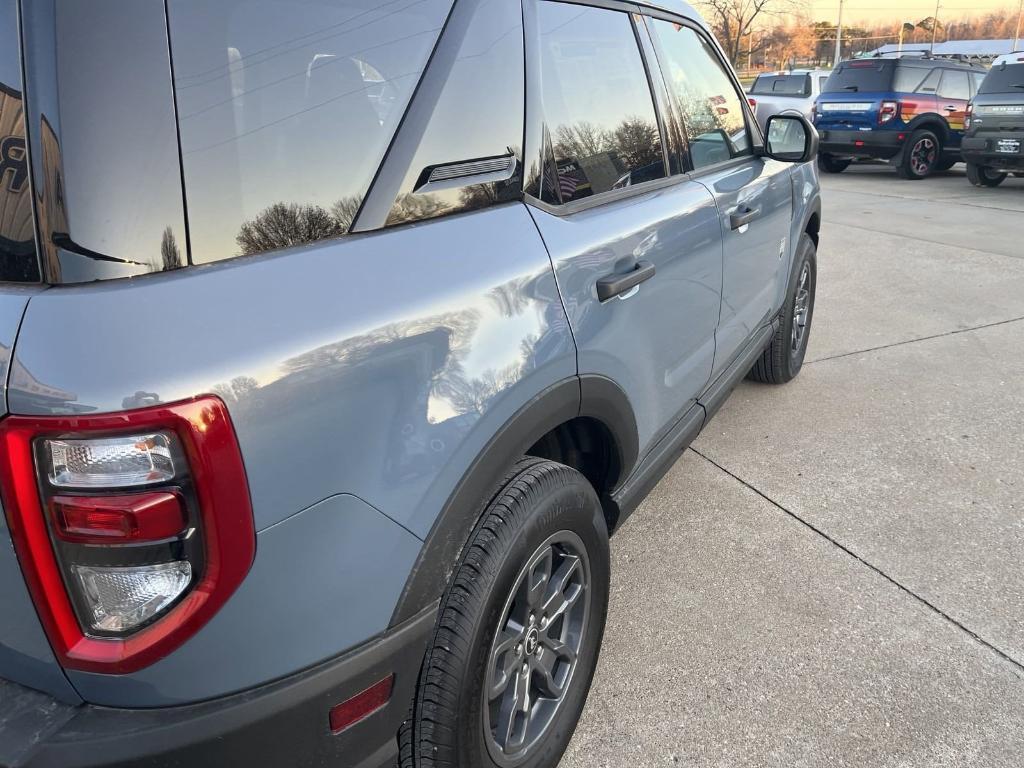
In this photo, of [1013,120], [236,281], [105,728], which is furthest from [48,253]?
[1013,120]

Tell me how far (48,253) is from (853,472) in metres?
3.32

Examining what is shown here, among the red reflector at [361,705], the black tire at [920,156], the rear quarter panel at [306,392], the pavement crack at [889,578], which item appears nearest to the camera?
the rear quarter panel at [306,392]

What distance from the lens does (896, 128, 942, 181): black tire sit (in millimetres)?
13141

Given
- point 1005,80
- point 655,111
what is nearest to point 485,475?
point 655,111

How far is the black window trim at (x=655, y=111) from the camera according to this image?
1887 millimetres

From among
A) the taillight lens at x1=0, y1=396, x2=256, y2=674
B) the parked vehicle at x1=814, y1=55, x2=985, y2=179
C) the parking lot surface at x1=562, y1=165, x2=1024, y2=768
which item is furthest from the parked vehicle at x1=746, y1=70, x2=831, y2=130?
the taillight lens at x1=0, y1=396, x2=256, y2=674

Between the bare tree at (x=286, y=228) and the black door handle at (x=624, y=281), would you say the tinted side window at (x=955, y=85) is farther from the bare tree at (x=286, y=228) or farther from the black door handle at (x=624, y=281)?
the bare tree at (x=286, y=228)

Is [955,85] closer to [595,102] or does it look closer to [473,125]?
[595,102]

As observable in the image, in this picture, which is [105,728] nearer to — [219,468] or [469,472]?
[219,468]

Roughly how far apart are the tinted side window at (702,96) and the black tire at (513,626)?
60.3 inches

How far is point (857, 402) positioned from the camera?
4355 mm

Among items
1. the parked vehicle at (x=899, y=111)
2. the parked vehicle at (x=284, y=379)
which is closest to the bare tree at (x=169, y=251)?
the parked vehicle at (x=284, y=379)

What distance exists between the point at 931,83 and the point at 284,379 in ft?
48.4

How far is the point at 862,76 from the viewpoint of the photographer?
1312 centimetres
